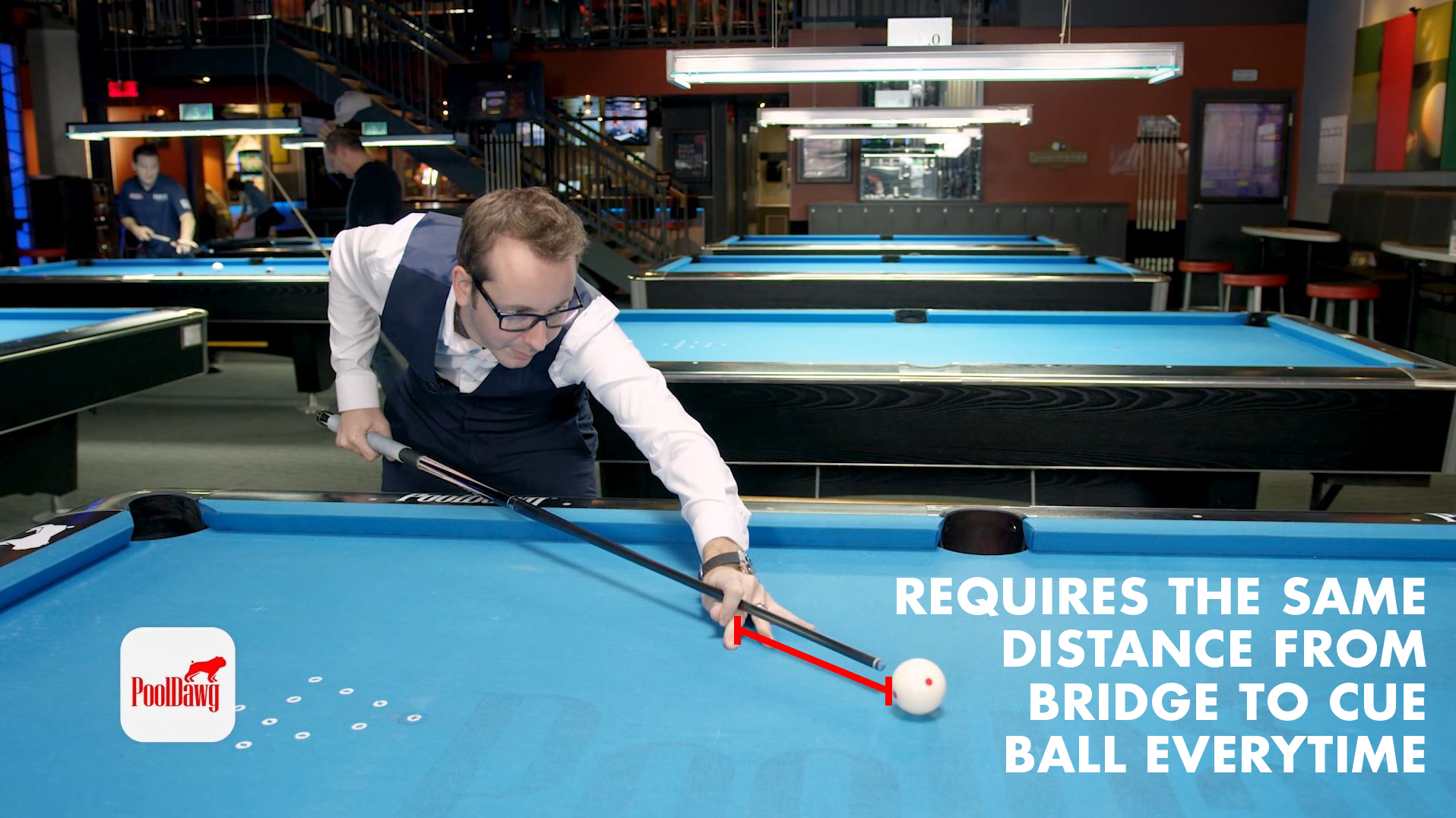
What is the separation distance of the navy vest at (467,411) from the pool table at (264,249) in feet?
16.4

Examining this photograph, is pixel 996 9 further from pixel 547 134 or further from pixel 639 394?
pixel 639 394

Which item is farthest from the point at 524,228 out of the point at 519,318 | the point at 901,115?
the point at 901,115

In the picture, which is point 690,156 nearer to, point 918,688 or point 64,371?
point 64,371

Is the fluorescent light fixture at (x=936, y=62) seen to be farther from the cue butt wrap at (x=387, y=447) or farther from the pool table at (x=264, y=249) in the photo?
the pool table at (x=264, y=249)

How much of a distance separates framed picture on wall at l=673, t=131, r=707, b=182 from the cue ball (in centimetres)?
1322

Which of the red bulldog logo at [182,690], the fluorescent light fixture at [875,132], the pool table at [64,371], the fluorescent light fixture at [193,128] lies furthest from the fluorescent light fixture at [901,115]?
the red bulldog logo at [182,690]

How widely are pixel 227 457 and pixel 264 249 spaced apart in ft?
10.6

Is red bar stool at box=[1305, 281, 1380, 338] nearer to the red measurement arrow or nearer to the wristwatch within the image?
the wristwatch

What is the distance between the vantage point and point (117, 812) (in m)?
1.09

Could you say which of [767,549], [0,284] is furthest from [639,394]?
[0,284]

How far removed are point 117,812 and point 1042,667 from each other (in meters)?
1.00

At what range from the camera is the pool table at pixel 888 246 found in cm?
694

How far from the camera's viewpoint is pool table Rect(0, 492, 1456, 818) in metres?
1.13

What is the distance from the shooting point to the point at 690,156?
14172 millimetres
